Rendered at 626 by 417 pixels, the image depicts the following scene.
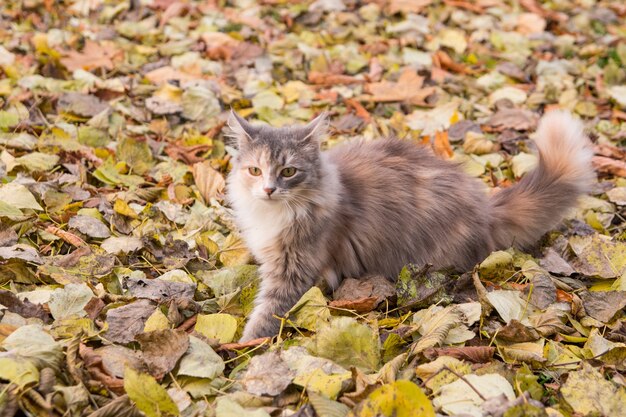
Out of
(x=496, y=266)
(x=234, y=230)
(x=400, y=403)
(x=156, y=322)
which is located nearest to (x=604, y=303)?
(x=496, y=266)

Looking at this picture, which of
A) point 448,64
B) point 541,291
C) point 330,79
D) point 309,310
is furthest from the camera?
point 448,64

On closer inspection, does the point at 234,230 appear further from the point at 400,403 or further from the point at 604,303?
the point at 604,303

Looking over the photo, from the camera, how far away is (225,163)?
4348mm

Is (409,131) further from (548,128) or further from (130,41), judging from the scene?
(130,41)

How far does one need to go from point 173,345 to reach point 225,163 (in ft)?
6.36

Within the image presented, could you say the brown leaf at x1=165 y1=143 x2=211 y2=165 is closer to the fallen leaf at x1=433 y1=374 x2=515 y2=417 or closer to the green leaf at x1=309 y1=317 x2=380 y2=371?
the green leaf at x1=309 y1=317 x2=380 y2=371

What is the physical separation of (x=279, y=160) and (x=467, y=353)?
1.24m

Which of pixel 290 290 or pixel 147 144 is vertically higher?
pixel 147 144

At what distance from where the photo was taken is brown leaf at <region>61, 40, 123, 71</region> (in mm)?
5250

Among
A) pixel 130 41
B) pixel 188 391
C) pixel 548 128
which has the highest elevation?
pixel 130 41

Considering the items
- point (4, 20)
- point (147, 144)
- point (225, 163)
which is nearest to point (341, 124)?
point (225, 163)

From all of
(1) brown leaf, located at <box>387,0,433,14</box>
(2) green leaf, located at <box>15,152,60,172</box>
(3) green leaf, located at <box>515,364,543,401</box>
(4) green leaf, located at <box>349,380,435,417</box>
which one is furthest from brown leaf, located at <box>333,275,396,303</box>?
(1) brown leaf, located at <box>387,0,433,14</box>

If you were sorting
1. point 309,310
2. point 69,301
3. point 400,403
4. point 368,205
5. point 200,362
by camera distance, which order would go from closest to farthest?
point 400,403 < point 200,362 < point 69,301 < point 309,310 < point 368,205

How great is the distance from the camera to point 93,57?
5.39 m
